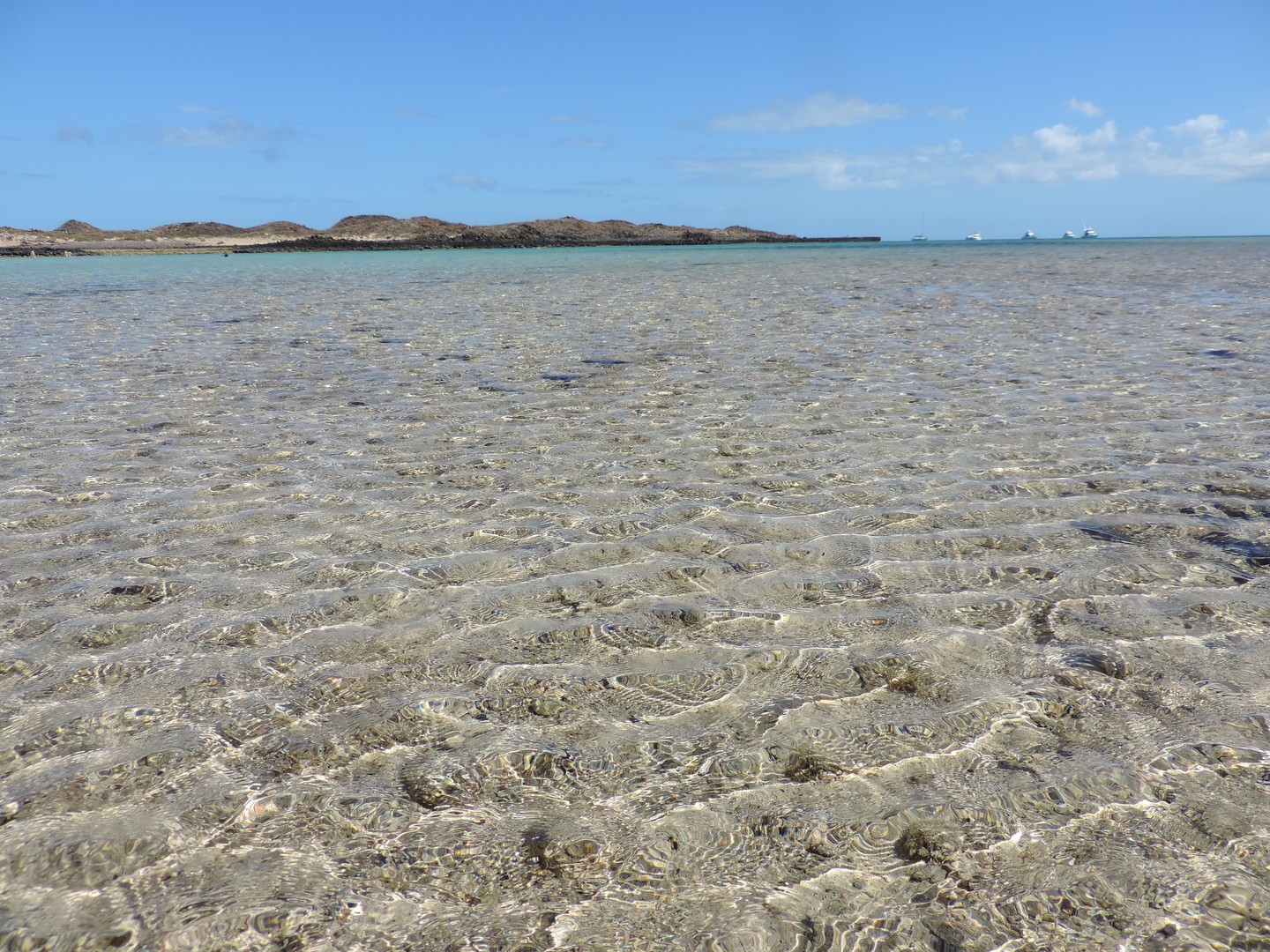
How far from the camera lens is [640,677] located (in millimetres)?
3037

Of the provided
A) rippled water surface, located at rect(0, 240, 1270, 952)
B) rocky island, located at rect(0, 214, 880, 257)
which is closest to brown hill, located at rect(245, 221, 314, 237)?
rocky island, located at rect(0, 214, 880, 257)

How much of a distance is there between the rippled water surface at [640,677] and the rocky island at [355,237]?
3243 inches

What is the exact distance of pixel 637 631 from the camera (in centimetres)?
337

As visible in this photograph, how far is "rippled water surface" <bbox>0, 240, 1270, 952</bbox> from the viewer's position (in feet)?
6.71

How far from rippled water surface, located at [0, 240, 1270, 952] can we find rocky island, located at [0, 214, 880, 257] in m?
82.4

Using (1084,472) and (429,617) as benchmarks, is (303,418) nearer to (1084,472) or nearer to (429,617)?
(429,617)

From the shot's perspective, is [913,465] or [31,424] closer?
[913,465]

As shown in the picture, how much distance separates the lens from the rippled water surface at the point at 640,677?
80.5 inches

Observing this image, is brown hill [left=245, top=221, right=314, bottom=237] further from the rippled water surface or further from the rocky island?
the rippled water surface

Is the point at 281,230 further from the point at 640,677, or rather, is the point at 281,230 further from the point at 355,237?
the point at 640,677

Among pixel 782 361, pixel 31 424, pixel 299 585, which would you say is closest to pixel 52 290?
pixel 31 424

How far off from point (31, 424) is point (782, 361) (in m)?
7.33

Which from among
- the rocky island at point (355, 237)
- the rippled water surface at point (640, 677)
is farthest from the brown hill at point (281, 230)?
the rippled water surface at point (640, 677)

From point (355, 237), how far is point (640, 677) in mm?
119055
